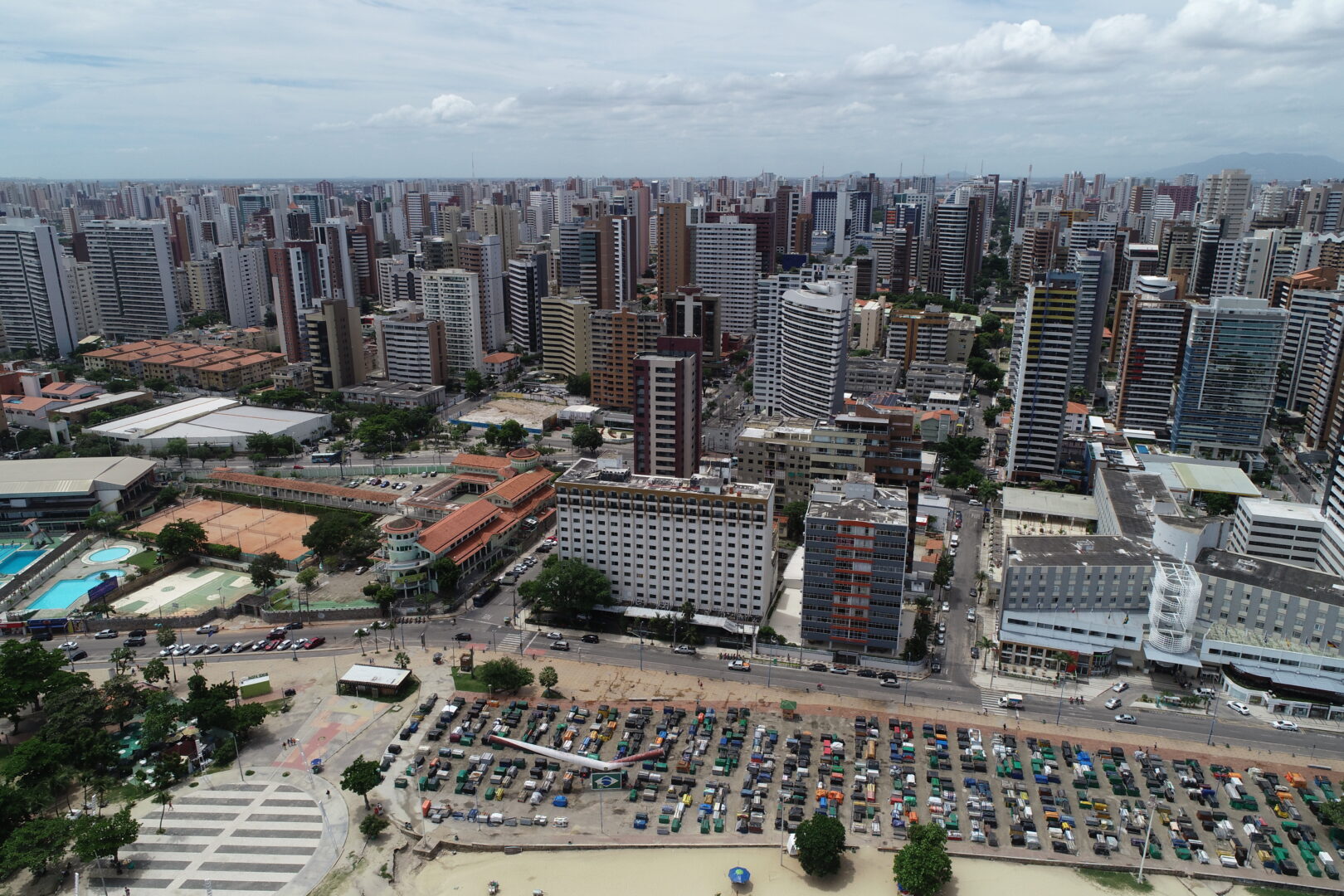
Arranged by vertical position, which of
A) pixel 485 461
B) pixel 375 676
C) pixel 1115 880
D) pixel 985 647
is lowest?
pixel 1115 880

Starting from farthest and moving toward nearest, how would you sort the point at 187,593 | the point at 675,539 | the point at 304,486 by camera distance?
the point at 304,486 → the point at 187,593 → the point at 675,539

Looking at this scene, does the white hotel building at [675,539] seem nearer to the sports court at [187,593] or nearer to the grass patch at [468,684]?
the grass patch at [468,684]

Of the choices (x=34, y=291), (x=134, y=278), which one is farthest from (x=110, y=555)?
(x=134, y=278)

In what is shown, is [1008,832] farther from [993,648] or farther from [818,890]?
[993,648]

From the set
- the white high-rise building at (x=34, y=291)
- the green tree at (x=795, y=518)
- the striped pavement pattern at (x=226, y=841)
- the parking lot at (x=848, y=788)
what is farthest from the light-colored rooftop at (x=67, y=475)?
the white high-rise building at (x=34, y=291)

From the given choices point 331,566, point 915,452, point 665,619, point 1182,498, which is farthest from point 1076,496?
point 331,566

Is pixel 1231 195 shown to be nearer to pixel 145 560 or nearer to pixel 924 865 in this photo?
pixel 924 865
